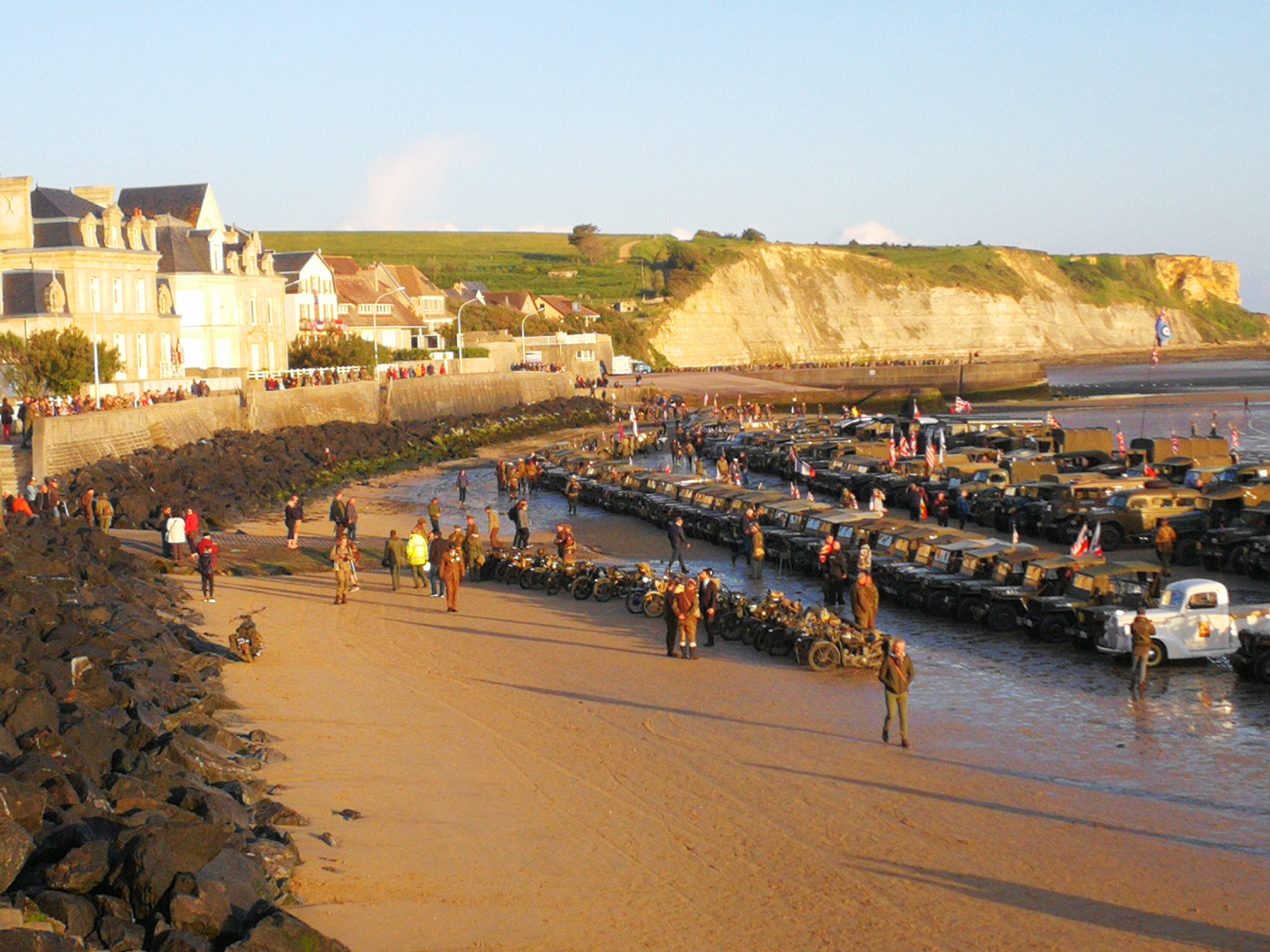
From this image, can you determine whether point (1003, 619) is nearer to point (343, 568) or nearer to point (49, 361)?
point (343, 568)

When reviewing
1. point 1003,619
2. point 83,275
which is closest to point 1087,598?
point 1003,619

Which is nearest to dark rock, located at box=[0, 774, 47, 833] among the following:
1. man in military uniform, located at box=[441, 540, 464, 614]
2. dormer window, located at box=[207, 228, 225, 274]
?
man in military uniform, located at box=[441, 540, 464, 614]

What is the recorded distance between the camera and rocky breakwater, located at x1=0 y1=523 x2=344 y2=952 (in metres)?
9.48

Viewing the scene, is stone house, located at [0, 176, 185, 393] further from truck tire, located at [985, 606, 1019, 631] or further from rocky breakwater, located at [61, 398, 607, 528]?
truck tire, located at [985, 606, 1019, 631]

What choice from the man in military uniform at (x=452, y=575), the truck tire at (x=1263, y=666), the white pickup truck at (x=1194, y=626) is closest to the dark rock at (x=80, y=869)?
the man in military uniform at (x=452, y=575)

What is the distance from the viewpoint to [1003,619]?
79.7 ft

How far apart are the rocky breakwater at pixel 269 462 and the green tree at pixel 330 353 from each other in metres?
8.44

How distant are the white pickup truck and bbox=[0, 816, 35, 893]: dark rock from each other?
53.1 feet

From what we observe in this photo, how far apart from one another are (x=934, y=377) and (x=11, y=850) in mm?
104524

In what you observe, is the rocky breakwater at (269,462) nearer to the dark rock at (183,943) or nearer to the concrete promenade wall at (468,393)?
the concrete promenade wall at (468,393)

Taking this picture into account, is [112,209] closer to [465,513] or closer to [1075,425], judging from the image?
[465,513]

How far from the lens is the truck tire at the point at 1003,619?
2427 cm

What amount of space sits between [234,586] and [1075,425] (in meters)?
59.0

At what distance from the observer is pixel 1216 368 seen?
157m
